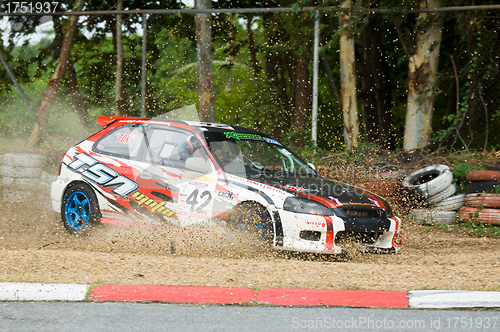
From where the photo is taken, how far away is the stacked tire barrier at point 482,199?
26.9 ft

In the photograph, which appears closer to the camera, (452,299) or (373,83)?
(452,299)

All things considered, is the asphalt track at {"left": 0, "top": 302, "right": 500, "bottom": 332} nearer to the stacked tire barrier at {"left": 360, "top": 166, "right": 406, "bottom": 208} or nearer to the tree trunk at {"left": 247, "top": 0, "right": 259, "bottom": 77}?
the stacked tire barrier at {"left": 360, "top": 166, "right": 406, "bottom": 208}

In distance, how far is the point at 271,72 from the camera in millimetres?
14812

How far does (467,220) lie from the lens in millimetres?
8383

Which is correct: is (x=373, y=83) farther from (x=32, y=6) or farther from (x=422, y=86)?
(x=32, y=6)

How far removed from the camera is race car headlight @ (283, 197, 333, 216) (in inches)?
228

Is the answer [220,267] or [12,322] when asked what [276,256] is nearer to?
[220,267]

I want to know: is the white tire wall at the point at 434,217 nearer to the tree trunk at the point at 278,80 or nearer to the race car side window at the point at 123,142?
the tree trunk at the point at 278,80

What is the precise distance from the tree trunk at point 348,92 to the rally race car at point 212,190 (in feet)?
11.9

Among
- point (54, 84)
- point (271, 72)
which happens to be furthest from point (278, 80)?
point (54, 84)

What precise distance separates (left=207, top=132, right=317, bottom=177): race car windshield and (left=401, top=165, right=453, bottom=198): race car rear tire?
231 centimetres
